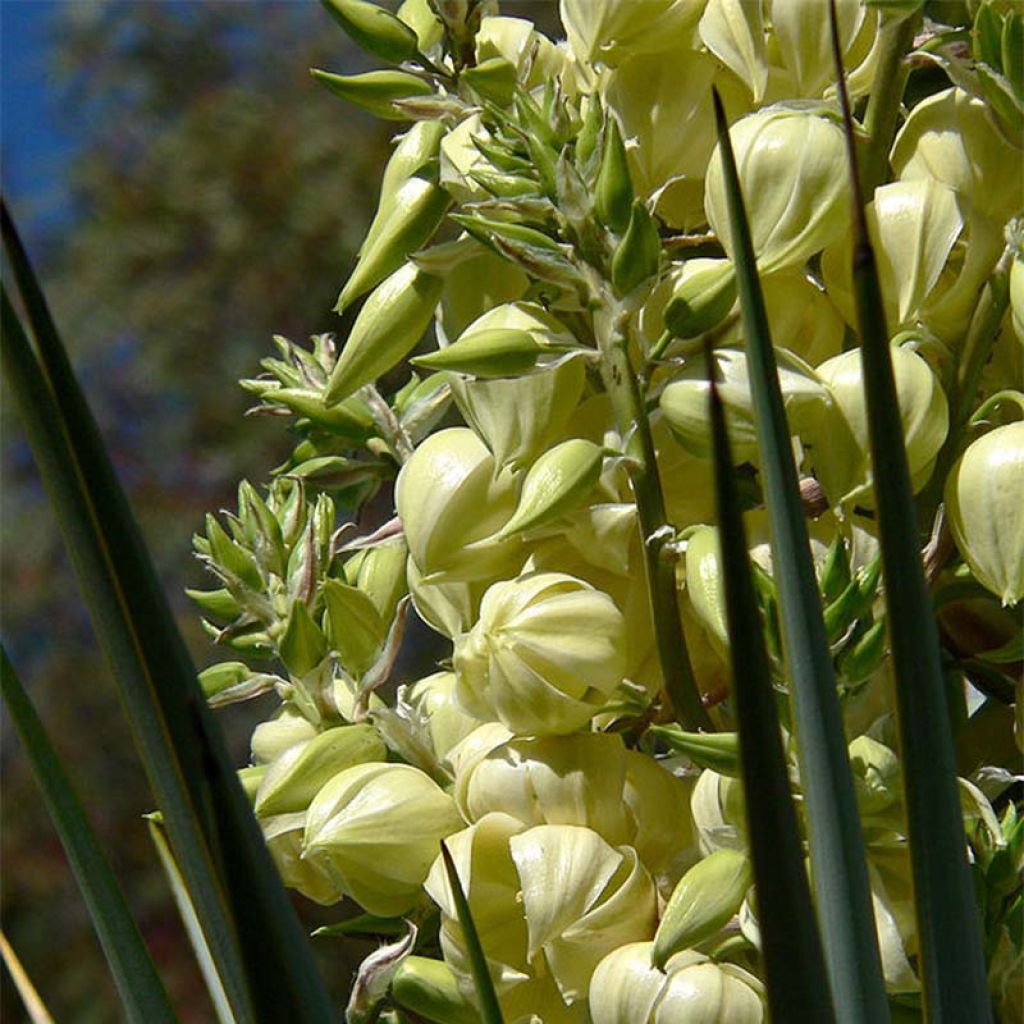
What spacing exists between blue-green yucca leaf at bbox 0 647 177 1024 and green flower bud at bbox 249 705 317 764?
0.11m

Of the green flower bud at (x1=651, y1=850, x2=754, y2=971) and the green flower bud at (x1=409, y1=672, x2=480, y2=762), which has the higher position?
the green flower bud at (x1=409, y1=672, x2=480, y2=762)

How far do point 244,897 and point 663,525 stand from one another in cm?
14

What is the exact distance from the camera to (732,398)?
32cm

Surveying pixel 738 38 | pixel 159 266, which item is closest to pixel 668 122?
pixel 738 38

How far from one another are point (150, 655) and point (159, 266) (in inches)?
128

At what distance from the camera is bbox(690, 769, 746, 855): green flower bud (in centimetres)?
31

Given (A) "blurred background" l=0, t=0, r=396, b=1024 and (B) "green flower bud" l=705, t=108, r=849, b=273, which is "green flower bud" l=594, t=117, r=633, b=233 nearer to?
(B) "green flower bud" l=705, t=108, r=849, b=273

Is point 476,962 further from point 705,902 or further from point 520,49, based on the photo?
point 520,49

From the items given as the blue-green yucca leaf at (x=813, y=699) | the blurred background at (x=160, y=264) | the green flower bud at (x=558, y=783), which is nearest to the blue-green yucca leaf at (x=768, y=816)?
the blue-green yucca leaf at (x=813, y=699)

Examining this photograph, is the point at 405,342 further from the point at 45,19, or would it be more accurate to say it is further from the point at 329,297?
the point at 45,19

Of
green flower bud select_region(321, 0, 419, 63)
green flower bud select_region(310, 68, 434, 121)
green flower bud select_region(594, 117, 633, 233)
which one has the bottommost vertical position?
green flower bud select_region(594, 117, 633, 233)

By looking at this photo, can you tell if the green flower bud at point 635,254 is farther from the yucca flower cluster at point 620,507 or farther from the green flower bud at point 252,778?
the green flower bud at point 252,778

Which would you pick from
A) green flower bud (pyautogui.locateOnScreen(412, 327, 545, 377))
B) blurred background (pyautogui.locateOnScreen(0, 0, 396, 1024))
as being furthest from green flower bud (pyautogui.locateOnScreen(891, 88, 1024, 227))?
blurred background (pyautogui.locateOnScreen(0, 0, 396, 1024))

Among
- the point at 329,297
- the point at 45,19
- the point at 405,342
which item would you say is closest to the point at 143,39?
the point at 45,19
